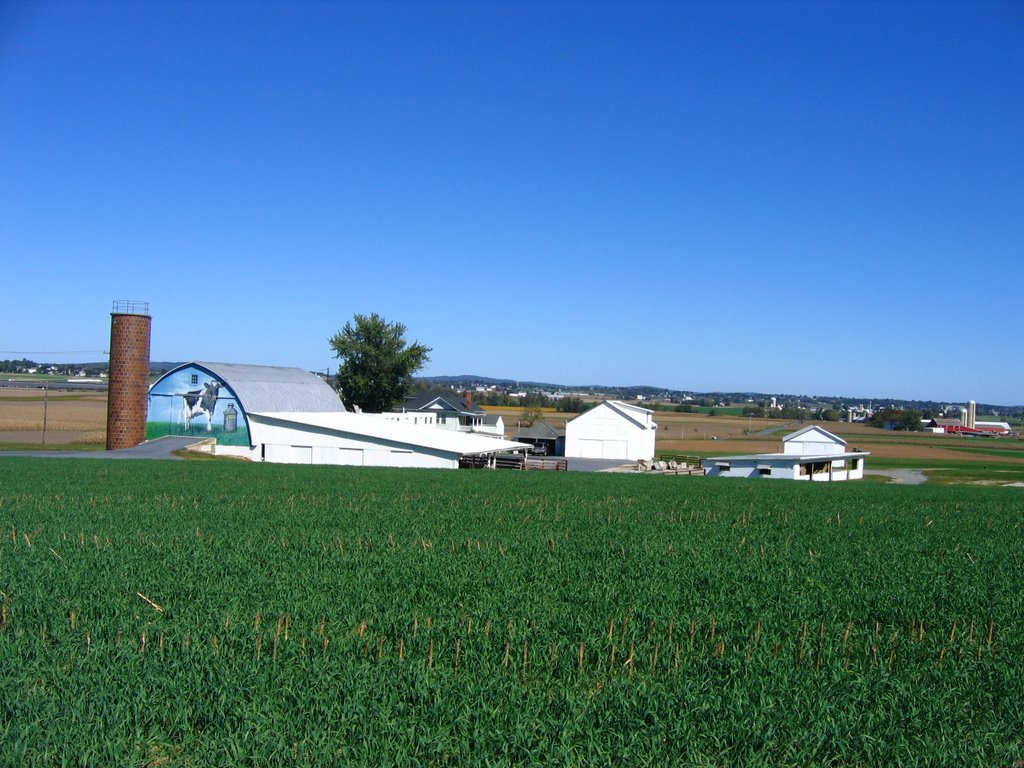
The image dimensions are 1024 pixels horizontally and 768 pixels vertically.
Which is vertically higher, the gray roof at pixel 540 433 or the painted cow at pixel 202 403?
the painted cow at pixel 202 403

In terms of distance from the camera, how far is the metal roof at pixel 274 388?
50.8 m

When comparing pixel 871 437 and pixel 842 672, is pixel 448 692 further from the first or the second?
pixel 871 437

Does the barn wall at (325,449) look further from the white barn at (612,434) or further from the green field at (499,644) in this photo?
the green field at (499,644)

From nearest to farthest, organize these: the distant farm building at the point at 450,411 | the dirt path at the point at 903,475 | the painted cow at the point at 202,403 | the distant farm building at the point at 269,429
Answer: the distant farm building at the point at 269,429 < the painted cow at the point at 202,403 < the dirt path at the point at 903,475 < the distant farm building at the point at 450,411

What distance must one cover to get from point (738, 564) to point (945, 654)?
4.61 m

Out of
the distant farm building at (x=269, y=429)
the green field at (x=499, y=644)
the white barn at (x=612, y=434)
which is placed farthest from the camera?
the white barn at (x=612, y=434)

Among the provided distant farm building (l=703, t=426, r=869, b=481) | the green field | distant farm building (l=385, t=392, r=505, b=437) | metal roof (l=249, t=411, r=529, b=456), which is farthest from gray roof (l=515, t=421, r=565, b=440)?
the green field

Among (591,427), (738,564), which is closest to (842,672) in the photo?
(738,564)

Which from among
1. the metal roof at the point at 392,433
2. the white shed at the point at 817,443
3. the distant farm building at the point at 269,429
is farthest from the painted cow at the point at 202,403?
the white shed at the point at 817,443

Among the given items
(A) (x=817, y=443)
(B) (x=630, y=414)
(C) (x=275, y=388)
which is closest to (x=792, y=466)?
(A) (x=817, y=443)

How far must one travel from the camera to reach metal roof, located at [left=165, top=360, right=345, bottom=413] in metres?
50.8

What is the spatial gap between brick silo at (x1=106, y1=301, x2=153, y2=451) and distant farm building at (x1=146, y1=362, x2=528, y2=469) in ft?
3.35

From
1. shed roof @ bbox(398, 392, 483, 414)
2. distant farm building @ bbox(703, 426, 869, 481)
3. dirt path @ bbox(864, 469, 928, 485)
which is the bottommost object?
dirt path @ bbox(864, 469, 928, 485)

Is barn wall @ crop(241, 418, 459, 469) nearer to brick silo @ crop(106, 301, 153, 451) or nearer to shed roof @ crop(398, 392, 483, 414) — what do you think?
brick silo @ crop(106, 301, 153, 451)
